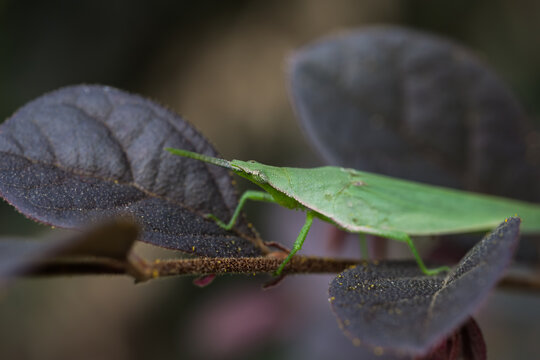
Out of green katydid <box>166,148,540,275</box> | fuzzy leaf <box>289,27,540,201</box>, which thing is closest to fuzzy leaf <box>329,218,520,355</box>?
green katydid <box>166,148,540,275</box>

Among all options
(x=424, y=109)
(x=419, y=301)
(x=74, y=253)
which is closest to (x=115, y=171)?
(x=74, y=253)

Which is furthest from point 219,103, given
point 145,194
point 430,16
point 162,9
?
point 145,194

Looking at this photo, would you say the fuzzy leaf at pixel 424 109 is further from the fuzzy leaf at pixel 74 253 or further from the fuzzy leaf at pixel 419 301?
the fuzzy leaf at pixel 74 253

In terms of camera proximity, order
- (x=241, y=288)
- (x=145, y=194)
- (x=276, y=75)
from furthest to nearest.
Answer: (x=276, y=75), (x=241, y=288), (x=145, y=194)

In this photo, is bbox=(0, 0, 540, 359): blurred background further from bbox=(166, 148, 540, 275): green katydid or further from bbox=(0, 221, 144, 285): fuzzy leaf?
bbox=(0, 221, 144, 285): fuzzy leaf

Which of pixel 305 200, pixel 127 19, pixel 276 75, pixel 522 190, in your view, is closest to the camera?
pixel 305 200

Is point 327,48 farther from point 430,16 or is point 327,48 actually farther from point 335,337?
point 430,16

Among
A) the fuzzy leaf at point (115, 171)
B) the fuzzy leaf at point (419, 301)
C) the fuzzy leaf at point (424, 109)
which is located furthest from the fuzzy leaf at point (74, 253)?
the fuzzy leaf at point (424, 109)
